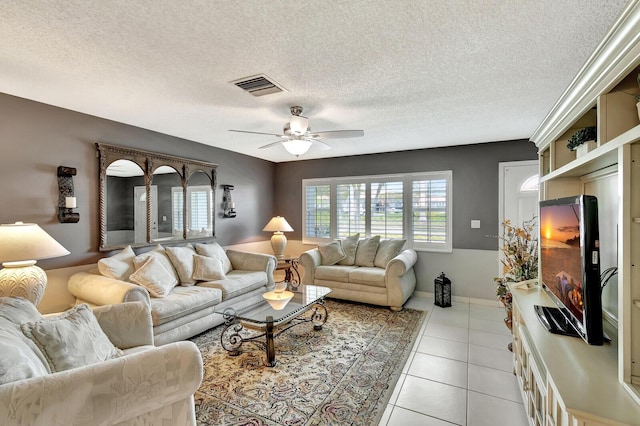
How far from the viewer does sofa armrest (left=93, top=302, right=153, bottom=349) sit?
1.95 m

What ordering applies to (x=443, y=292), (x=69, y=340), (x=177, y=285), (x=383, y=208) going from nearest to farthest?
(x=69, y=340) < (x=177, y=285) < (x=443, y=292) < (x=383, y=208)

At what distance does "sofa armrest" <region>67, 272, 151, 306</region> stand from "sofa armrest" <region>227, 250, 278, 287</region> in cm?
164

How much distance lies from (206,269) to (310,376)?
1.94 meters

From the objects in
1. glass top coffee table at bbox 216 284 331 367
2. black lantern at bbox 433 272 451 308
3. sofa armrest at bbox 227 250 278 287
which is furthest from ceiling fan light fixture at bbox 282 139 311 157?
black lantern at bbox 433 272 451 308

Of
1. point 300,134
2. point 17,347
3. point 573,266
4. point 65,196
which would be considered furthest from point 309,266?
point 17,347

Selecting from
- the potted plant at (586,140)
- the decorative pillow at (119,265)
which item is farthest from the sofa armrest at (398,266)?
the decorative pillow at (119,265)

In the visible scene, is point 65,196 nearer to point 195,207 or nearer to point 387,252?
point 195,207

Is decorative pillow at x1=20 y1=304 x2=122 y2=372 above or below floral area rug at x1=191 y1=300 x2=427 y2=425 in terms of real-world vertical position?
above

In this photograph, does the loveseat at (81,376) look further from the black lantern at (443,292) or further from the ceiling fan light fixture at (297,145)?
the black lantern at (443,292)

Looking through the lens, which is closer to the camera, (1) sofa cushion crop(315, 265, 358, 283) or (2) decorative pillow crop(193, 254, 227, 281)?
(2) decorative pillow crop(193, 254, 227, 281)

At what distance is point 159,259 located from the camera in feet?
11.4

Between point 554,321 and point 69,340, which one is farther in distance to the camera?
point 554,321

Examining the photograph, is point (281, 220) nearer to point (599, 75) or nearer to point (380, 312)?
point (380, 312)

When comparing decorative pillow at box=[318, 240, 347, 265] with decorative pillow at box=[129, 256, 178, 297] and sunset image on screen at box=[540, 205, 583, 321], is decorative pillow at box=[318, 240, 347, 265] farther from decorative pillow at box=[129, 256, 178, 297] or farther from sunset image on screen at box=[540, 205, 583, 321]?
sunset image on screen at box=[540, 205, 583, 321]
